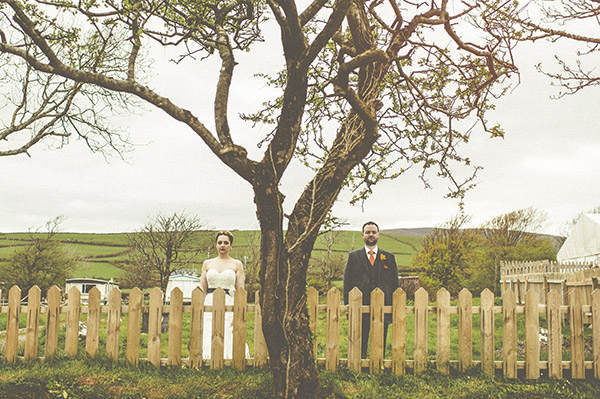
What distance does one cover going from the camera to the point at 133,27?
557cm

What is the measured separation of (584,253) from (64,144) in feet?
75.2

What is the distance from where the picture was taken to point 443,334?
6582 millimetres

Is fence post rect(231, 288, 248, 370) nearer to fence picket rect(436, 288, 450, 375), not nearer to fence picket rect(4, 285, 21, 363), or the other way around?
fence picket rect(436, 288, 450, 375)

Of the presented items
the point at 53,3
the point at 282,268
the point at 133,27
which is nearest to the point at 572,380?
the point at 282,268

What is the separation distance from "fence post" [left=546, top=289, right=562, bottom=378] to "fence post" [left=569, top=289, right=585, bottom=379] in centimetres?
19

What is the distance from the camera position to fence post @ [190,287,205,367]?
6.57 m

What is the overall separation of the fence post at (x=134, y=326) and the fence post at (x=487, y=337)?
471 centimetres

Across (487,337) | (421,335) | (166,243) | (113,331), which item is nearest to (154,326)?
(113,331)

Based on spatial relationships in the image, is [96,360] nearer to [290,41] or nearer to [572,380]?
[290,41]

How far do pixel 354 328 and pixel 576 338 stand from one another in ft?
10.1

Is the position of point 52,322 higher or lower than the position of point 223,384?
higher

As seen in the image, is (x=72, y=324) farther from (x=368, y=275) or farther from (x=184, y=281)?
(x=184, y=281)

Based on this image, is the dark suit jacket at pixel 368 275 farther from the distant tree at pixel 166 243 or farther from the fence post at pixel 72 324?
the distant tree at pixel 166 243

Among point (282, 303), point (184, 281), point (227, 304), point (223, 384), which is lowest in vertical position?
point (184, 281)
